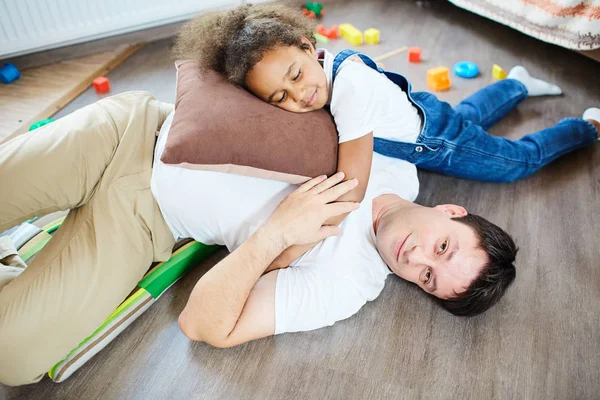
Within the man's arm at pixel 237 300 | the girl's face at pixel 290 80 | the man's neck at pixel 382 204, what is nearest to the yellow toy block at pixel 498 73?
the man's neck at pixel 382 204

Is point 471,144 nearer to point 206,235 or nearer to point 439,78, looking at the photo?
point 439,78

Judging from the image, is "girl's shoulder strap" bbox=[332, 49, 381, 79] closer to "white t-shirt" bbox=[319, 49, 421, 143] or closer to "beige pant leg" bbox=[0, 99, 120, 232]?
"white t-shirt" bbox=[319, 49, 421, 143]

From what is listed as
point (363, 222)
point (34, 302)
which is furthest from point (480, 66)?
point (34, 302)

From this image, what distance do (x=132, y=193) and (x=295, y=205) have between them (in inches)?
18.3

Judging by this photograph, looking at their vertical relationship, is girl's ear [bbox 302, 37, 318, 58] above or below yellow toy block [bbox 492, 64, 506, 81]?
above

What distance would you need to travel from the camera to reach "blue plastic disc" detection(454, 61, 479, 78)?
2205 millimetres

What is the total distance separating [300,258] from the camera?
1319 mm

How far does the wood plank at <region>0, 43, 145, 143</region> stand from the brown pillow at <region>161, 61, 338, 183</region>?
1.15m

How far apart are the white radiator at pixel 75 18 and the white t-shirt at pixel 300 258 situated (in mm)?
1324

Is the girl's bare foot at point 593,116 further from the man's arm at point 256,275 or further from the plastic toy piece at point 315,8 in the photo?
the plastic toy piece at point 315,8

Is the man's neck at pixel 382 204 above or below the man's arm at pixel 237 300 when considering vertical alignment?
above

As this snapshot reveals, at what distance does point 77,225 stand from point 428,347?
100cm

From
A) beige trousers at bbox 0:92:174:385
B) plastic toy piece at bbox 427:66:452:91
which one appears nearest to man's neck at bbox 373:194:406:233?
beige trousers at bbox 0:92:174:385

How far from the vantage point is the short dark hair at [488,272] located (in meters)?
1.22
